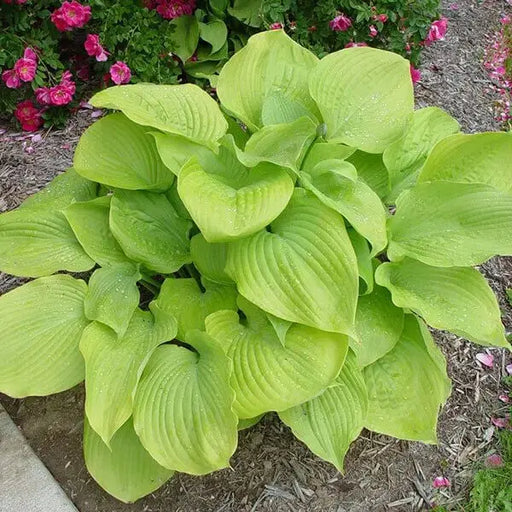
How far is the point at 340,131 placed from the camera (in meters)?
1.90

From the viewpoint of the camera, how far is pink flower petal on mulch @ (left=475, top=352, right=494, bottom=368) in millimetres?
2184

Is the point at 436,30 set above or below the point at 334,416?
above

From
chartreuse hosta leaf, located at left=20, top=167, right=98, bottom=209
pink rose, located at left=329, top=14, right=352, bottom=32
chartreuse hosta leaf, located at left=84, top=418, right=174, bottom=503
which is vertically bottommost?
chartreuse hosta leaf, located at left=84, top=418, right=174, bottom=503

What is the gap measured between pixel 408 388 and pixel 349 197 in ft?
1.83

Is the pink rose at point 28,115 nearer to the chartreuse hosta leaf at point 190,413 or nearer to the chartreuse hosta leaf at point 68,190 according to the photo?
the chartreuse hosta leaf at point 68,190

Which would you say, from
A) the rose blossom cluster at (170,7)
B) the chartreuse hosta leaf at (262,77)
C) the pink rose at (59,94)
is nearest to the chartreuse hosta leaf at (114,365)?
the chartreuse hosta leaf at (262,77)

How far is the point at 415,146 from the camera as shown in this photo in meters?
2.09

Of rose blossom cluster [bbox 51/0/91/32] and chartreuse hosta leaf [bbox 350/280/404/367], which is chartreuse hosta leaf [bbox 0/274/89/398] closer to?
chartreuse hosta leaf [bbox 350/280/404/367]

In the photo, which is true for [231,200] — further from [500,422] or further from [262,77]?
[500,422]

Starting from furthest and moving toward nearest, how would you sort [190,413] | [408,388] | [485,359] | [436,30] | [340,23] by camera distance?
[436,30]
[340,23]
[485,359]
[408,388]
[190,413]

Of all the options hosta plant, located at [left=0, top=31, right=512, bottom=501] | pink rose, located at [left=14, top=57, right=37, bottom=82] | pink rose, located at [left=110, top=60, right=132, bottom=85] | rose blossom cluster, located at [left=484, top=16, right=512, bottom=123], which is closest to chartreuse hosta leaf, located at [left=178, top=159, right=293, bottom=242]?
hosta plant, located at [left=0, top=31, right=512, bottom=501]

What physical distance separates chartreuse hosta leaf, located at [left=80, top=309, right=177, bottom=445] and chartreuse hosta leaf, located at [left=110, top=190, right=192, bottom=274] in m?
0.20

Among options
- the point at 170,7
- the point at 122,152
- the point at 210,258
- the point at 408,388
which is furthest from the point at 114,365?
the point at 170,7

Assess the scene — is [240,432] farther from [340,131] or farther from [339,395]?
[340,131]
